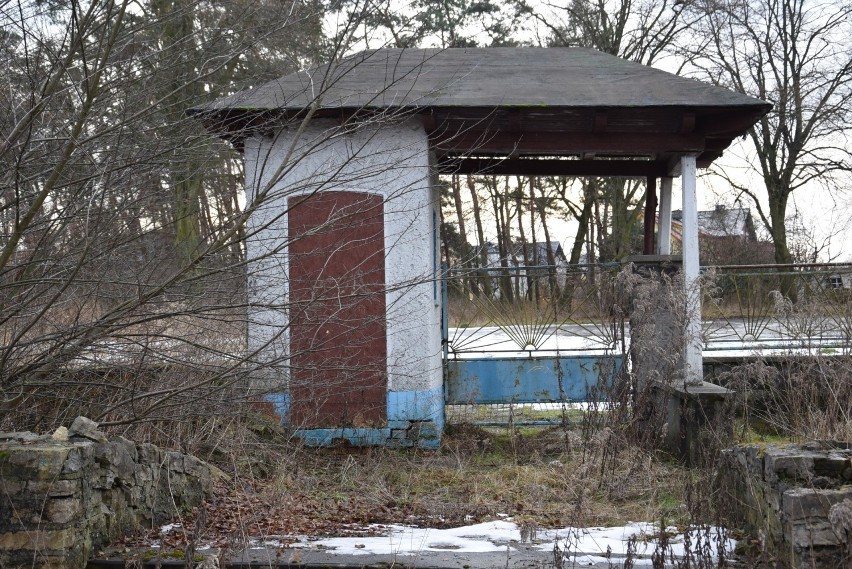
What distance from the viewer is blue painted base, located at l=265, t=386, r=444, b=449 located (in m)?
8.50

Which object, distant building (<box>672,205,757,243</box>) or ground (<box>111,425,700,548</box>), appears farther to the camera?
distant building (<box>672,205,757,243</box>)

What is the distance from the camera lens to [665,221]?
9.98 m

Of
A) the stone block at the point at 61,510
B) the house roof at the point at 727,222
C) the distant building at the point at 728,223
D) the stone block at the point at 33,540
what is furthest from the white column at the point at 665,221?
the house roof at the point at 727,222

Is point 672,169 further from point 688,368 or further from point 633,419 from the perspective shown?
point 633,419

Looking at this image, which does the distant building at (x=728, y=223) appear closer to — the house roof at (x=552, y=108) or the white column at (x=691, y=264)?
the house roof at (x=552, y=108)

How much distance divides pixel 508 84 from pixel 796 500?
19.8 feet

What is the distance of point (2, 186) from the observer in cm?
491

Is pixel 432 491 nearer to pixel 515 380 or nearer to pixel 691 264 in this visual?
pixel 515 380

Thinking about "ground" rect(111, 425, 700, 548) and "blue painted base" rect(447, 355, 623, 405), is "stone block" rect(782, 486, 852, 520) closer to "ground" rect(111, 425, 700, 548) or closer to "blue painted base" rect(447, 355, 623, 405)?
"ground" rect(111, 425, 700, 548)

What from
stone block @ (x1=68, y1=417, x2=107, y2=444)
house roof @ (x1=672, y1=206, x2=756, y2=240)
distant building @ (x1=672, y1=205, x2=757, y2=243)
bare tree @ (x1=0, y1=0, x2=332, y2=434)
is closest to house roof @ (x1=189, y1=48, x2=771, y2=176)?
bare tree @ (x1=0, y1=0, x2=332, y2=434)

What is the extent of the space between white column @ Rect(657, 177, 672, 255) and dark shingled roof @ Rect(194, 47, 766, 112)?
130cm

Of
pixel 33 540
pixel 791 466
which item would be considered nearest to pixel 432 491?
pixel 791 466

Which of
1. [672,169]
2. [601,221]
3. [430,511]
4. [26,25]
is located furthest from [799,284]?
Result: [601,221]

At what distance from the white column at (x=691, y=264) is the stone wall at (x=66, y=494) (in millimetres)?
4991
